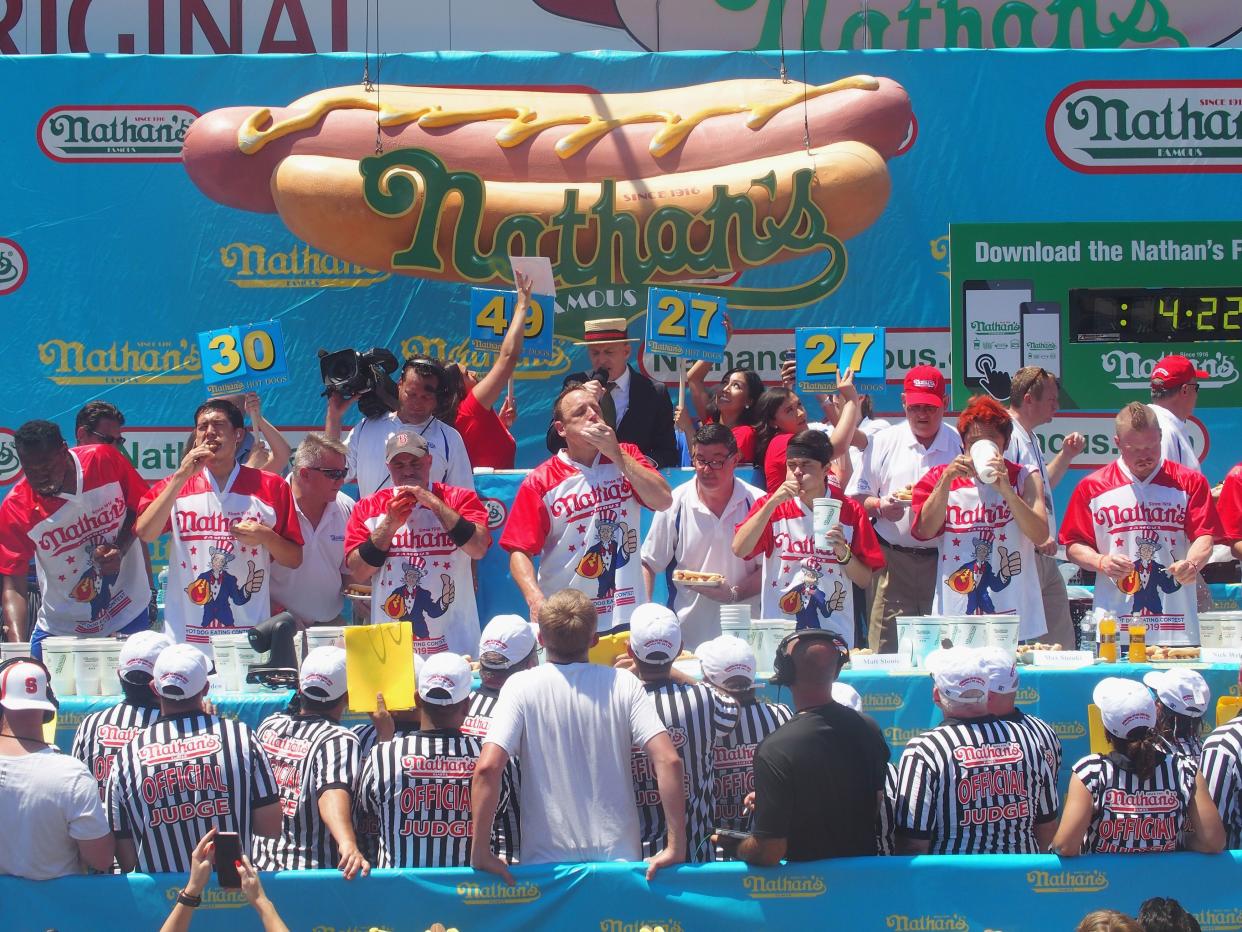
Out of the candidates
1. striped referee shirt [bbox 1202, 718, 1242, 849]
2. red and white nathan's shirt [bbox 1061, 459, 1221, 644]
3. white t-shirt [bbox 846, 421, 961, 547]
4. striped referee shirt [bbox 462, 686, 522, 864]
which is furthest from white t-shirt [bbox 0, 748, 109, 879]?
red and white nathan's shirt [bbox 1061, 459, 1221, 644]

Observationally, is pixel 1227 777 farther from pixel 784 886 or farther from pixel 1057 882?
pixel 784 886

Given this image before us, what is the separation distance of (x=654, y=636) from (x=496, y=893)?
92cm

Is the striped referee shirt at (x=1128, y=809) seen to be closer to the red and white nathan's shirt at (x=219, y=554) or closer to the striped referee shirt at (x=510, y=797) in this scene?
the striped referee shirt at (x=510, y=797)

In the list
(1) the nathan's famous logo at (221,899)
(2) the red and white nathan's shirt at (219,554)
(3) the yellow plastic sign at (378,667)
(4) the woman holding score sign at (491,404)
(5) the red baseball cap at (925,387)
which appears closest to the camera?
(1) the nathan's famous logo at (221,899)

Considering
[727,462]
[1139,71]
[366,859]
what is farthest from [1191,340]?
[366,859]

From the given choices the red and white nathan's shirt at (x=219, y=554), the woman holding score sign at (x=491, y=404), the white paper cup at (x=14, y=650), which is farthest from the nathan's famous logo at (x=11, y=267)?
the white paper cup at (x=14, y=650)

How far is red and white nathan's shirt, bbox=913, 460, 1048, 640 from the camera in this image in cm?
654

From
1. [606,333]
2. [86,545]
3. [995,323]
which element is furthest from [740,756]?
[995,323]

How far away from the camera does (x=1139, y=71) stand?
10.1 metres

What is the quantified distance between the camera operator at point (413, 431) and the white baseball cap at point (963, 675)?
9.62 ft

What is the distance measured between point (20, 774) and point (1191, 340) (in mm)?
7978

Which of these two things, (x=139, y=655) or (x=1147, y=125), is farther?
(x=1147, y=125)

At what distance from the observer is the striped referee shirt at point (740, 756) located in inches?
197

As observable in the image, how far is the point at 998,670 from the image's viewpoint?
186 inches
